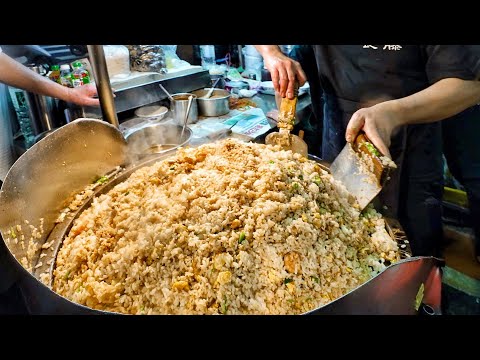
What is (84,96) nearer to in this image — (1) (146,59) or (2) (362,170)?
(1) (146,59)

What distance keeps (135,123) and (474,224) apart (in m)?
4.07

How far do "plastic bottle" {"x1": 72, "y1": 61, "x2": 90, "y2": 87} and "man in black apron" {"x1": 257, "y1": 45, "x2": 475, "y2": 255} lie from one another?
5.93ft

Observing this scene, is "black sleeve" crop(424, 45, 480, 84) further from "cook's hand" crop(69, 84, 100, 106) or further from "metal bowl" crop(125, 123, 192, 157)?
"cook's hand" crop(69, 84, 100, 106)

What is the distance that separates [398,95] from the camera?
2682mm

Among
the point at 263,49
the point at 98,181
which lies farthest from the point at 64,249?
the point at 263,49

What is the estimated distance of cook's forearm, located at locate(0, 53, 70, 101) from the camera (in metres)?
2.47

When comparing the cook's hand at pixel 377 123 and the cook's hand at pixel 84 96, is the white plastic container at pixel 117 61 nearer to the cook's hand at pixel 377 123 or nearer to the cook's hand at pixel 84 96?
the cook's hand at pixel 84 96

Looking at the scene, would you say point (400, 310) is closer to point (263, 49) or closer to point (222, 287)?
point (222, 287)

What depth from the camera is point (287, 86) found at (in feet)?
7.57

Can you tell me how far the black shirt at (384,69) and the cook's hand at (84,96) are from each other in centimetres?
217

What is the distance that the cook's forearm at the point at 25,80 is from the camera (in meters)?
2.47

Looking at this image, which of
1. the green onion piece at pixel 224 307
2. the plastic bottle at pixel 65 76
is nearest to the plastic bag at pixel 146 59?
the plastic bottle at pixel 65 76

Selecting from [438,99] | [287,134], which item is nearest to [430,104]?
[438,99]

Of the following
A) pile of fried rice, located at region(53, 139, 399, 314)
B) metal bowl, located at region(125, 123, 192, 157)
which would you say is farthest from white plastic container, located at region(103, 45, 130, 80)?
pile of fried rice, located at region(53, 139, 399, 314)
